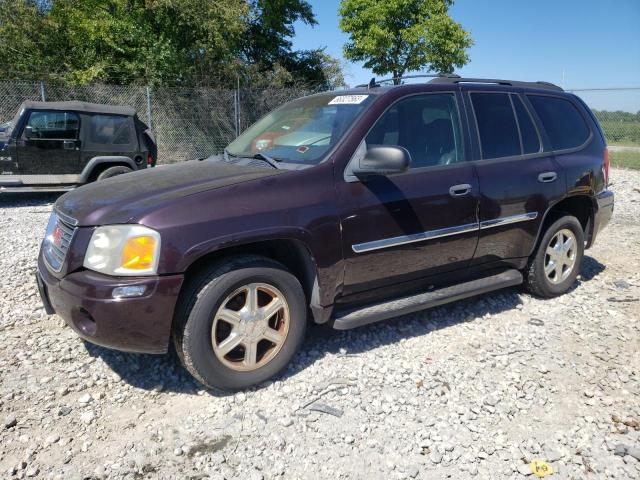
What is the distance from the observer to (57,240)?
10.3ft

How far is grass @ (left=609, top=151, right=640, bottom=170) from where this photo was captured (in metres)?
15.0

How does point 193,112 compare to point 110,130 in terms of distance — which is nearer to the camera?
point 110,130

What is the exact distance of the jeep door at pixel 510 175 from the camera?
3975mm

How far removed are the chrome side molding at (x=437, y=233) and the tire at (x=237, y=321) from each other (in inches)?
21.4

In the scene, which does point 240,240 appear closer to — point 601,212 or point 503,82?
point 503,82

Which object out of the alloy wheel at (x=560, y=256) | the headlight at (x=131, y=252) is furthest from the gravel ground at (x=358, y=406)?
the headlight at (x=131, y=252)

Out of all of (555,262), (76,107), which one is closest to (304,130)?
(555,262)

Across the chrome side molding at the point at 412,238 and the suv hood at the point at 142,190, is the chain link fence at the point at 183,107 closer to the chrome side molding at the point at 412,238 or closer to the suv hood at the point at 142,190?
the suv hood at the point at 142,190

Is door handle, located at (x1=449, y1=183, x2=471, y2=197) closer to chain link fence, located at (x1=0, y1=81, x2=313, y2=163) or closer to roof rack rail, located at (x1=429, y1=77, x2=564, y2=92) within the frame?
roof rack rail, located at (x1=429, y1=77, x2=564, y2=92)

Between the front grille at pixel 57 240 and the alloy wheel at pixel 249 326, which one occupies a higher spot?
the front grille at pixel 57 240

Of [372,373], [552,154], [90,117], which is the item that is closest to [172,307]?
[372,373]

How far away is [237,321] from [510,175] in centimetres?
249

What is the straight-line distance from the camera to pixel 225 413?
2.96m

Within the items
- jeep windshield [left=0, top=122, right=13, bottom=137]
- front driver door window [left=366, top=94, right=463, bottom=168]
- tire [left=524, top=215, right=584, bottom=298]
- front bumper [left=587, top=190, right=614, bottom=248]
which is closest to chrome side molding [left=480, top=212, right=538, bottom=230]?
tire [left=524, top=215, right=584, bottom=298]
